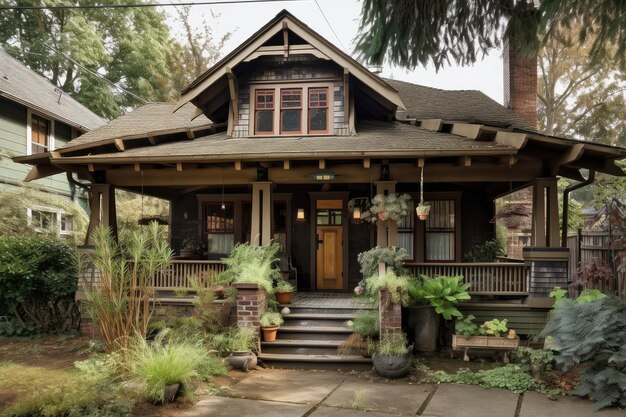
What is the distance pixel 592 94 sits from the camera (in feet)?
93.6

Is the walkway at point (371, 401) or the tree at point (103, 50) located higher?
the tree at point (103, 50)

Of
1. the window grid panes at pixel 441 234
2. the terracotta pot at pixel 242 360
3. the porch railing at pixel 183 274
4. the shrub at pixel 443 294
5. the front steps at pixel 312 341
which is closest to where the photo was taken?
the terracotta pot at pixel 242 360

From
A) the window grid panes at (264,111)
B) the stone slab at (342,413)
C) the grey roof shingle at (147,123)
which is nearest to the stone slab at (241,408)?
the stone slab at (342,413)

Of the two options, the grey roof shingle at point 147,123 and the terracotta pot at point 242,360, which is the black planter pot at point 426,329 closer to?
the terracotta pot at point 242,360

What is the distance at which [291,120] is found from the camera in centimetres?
1183

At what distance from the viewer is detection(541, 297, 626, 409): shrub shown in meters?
6.27

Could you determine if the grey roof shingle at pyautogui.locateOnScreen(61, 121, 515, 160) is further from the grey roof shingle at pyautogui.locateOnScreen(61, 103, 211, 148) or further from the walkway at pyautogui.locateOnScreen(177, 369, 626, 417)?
the walkway at pyautogui.locateOnScreen(177, 369, 626, 417)

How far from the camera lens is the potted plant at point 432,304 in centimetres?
881

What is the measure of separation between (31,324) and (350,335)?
6777mm

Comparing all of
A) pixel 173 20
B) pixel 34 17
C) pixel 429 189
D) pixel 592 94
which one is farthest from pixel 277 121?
pixel 592 94

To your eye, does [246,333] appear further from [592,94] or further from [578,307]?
[592,94]

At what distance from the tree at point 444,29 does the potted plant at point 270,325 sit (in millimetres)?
6487

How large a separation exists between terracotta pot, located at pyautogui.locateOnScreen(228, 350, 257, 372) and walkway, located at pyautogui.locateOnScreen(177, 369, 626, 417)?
1.71ft

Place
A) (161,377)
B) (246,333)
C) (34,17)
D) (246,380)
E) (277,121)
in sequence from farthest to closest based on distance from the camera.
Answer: (34,17)
(277,121)
(246,333)
(246,380)
(161,377)
